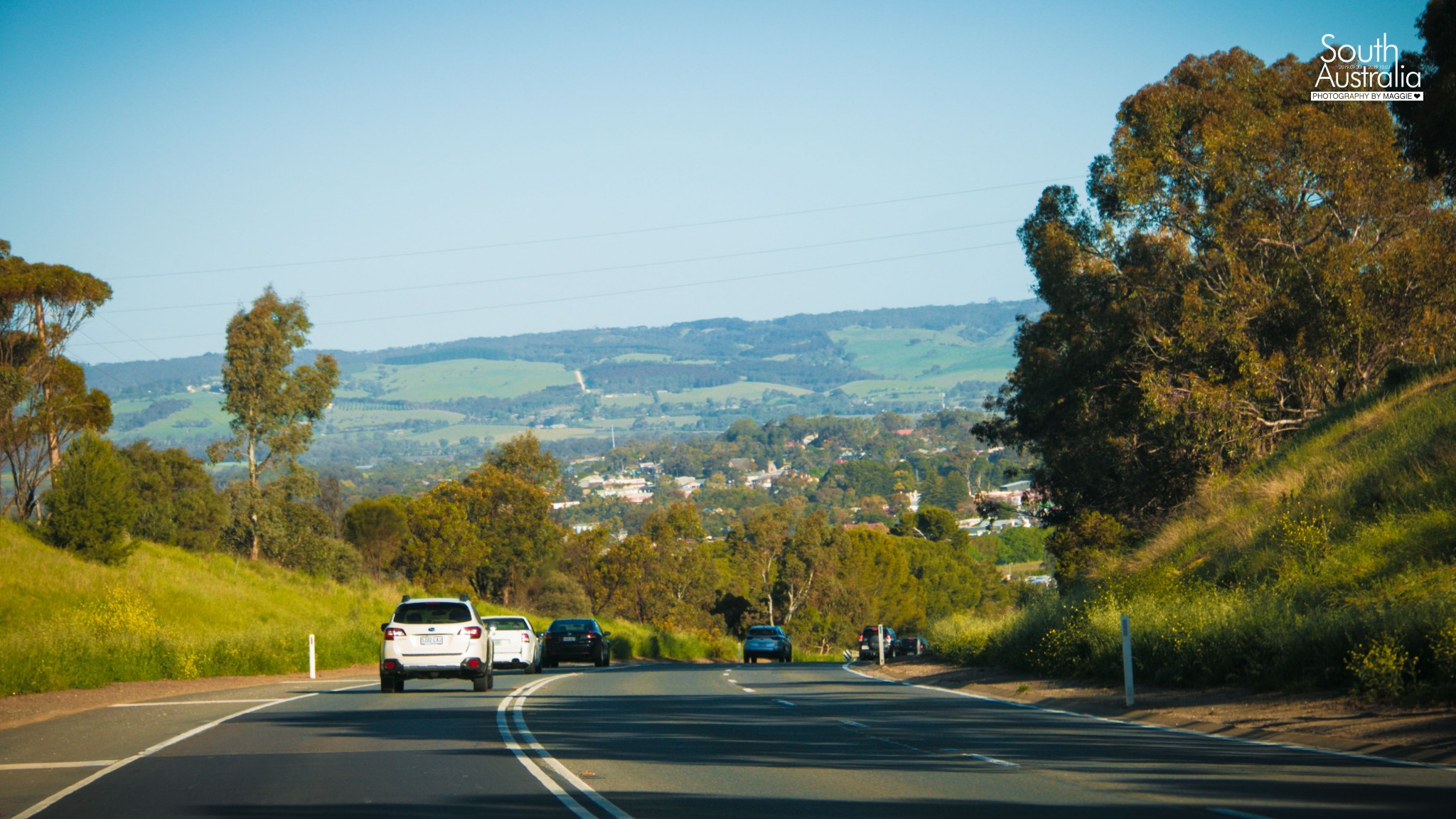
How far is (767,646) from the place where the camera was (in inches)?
1871

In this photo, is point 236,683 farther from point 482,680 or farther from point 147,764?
point 147,764

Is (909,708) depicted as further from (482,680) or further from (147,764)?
(147,764)

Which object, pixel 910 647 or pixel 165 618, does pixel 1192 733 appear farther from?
pixel 910 647

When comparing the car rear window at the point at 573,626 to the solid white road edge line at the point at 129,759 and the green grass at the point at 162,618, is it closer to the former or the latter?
the green grass at the point at 162,618

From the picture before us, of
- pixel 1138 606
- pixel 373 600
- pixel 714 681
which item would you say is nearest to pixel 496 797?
pixel 1138 606

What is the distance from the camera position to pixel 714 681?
93.6 ft

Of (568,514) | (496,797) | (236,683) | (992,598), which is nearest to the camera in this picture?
(496,797)

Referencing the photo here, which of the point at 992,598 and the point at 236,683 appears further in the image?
the point at 992,598

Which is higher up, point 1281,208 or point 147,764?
point 1281,208

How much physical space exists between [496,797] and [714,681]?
18313mm

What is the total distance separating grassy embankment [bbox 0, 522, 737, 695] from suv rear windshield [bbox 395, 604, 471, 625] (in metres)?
6.49

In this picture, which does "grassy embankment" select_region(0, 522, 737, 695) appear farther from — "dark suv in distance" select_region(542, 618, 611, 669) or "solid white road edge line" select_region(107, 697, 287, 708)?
"dark suv in distance" select_region(542, 618, 611, 669)

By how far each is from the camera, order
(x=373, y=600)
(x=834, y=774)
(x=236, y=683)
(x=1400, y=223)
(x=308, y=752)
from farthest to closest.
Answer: (x=373, y=600)
(x=1400, y=223)
(x=236, y=683)
(x=308, y=752)
(x=834, y=774)

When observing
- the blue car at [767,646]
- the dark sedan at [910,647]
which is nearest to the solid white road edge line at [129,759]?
the blue car at [767,646]
